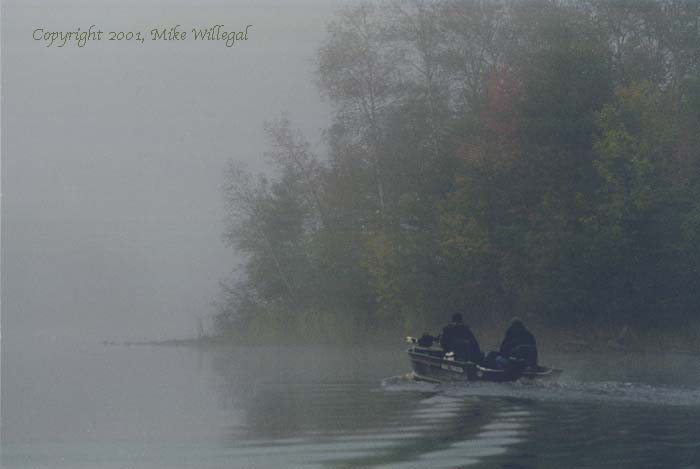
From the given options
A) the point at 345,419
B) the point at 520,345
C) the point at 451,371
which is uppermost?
the point at 520,345

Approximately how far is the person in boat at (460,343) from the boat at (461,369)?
0.44 feet

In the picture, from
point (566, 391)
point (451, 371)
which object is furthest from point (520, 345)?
point (566, 391)

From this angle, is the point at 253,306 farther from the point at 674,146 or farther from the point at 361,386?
the point at 361,386

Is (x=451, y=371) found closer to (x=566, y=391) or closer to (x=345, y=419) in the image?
(x=566, y=391)

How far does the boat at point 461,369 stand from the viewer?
895 inches

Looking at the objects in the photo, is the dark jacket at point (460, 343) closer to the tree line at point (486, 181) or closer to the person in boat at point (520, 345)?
the person in boat at point (520, 345)

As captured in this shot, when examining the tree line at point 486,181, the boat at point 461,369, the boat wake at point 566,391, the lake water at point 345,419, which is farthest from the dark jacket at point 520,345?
the tree line at point 486,181

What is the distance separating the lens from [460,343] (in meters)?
24.3

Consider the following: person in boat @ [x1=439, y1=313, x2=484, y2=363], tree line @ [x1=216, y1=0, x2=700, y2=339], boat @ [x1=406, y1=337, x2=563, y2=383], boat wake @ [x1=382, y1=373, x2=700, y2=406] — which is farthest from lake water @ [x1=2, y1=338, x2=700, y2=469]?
tree line @ [x1=216, y1=0, x2=700, y2=339]

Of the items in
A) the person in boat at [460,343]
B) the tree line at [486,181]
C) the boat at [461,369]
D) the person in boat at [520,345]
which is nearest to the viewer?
the boat at [461,369]

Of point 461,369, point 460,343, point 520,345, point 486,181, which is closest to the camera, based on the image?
point 520,345

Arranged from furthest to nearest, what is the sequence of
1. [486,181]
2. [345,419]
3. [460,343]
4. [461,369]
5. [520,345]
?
1. [486,181]
2. [460,343]
3. [461,369]
4. [520,345]
5. [345,419]

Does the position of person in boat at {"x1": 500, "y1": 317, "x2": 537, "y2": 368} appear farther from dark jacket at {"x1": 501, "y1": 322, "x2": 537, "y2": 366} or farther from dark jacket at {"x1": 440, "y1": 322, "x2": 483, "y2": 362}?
dark jacket at {"x1": 440, "y1": 322, "x2": 483, "y2": 362}

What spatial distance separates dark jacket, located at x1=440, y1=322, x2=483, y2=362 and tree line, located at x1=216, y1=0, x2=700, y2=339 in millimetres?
12786
